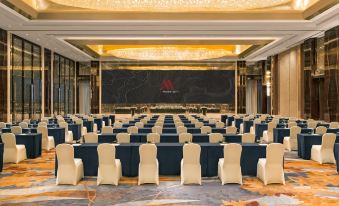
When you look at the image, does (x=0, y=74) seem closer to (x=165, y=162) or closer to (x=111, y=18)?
(x=111, y=18)

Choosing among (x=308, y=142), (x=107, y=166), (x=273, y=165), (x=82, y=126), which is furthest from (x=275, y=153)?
(x=82, y=126)

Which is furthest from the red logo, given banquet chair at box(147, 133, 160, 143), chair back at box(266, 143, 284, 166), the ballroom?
chair back at box(266, 143, 284, 166)

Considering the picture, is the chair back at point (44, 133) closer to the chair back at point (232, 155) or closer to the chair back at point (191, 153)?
the chair back at point (191, 153)

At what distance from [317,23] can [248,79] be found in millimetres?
22161

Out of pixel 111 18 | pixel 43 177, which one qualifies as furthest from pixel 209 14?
pixel 43 177

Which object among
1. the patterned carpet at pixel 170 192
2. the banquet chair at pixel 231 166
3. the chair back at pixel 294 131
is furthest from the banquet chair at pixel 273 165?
the chair back at pixel 294 131

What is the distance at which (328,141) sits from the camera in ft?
40.6

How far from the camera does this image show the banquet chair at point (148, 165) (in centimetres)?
938

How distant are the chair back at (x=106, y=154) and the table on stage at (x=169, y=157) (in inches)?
36.9

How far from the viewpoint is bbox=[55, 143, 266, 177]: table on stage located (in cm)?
1030

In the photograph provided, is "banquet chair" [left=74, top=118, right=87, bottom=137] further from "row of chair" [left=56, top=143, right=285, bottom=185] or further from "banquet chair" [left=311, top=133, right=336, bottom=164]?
"banquet chair" [left=311, top=133, right=336, bottom=164]

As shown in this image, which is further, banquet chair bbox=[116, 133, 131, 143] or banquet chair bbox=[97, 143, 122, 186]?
banquet chair bbox=[116, 133, 131, 143]

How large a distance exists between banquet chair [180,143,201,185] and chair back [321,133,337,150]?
454cm

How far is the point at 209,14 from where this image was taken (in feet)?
59.3
